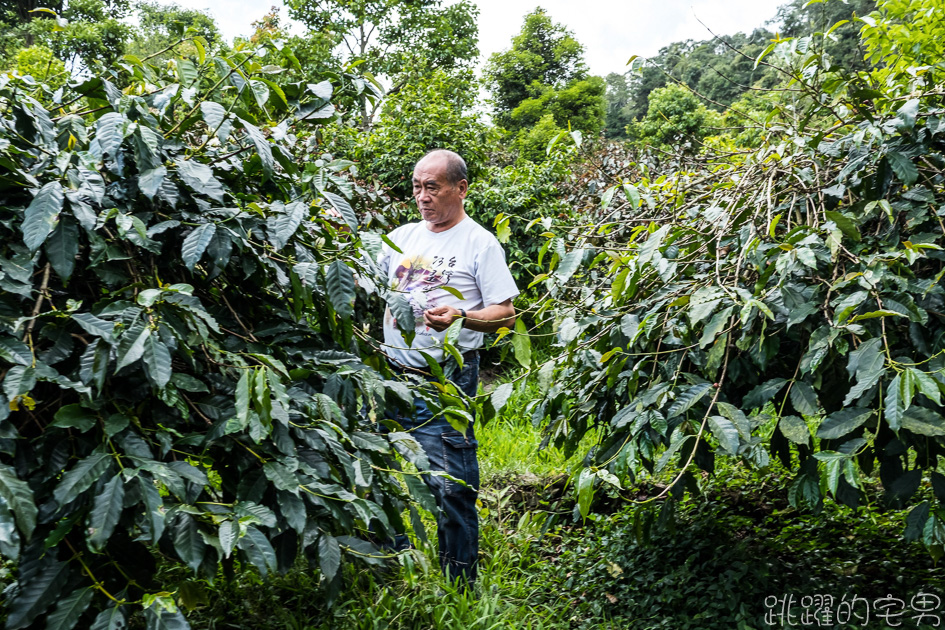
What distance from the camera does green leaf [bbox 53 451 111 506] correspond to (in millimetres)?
1241

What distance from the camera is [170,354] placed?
4.51ft

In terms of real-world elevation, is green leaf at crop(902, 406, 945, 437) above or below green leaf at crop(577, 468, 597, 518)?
above

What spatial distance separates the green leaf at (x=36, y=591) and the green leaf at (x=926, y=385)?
1.76m

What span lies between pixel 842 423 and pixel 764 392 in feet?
0.82

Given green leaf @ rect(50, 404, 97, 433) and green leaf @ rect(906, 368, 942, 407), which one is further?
green leaf @ rect(906, 368, 942, 407)

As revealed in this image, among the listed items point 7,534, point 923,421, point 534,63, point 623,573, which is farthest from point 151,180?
point 534,63

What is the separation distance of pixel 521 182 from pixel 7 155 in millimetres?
5688

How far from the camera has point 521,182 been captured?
6.84 metres

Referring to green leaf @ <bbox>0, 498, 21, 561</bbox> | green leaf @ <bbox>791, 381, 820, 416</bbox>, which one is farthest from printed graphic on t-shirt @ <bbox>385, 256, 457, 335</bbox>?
green leaf @ <bbox>0, 498, 21, 561</bbox>

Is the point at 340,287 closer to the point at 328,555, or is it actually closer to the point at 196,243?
the point at 196,243

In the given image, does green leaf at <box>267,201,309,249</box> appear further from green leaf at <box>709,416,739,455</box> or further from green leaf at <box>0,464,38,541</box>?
green leaf at <box>709,416,739,455</box>

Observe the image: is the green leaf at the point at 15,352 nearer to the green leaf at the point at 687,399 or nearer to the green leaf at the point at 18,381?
the green leaf at the point at 18,381

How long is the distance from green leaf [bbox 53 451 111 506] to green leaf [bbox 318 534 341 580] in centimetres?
47

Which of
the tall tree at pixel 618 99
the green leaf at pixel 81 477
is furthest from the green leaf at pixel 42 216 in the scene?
the tall tree at pixel 618 99
